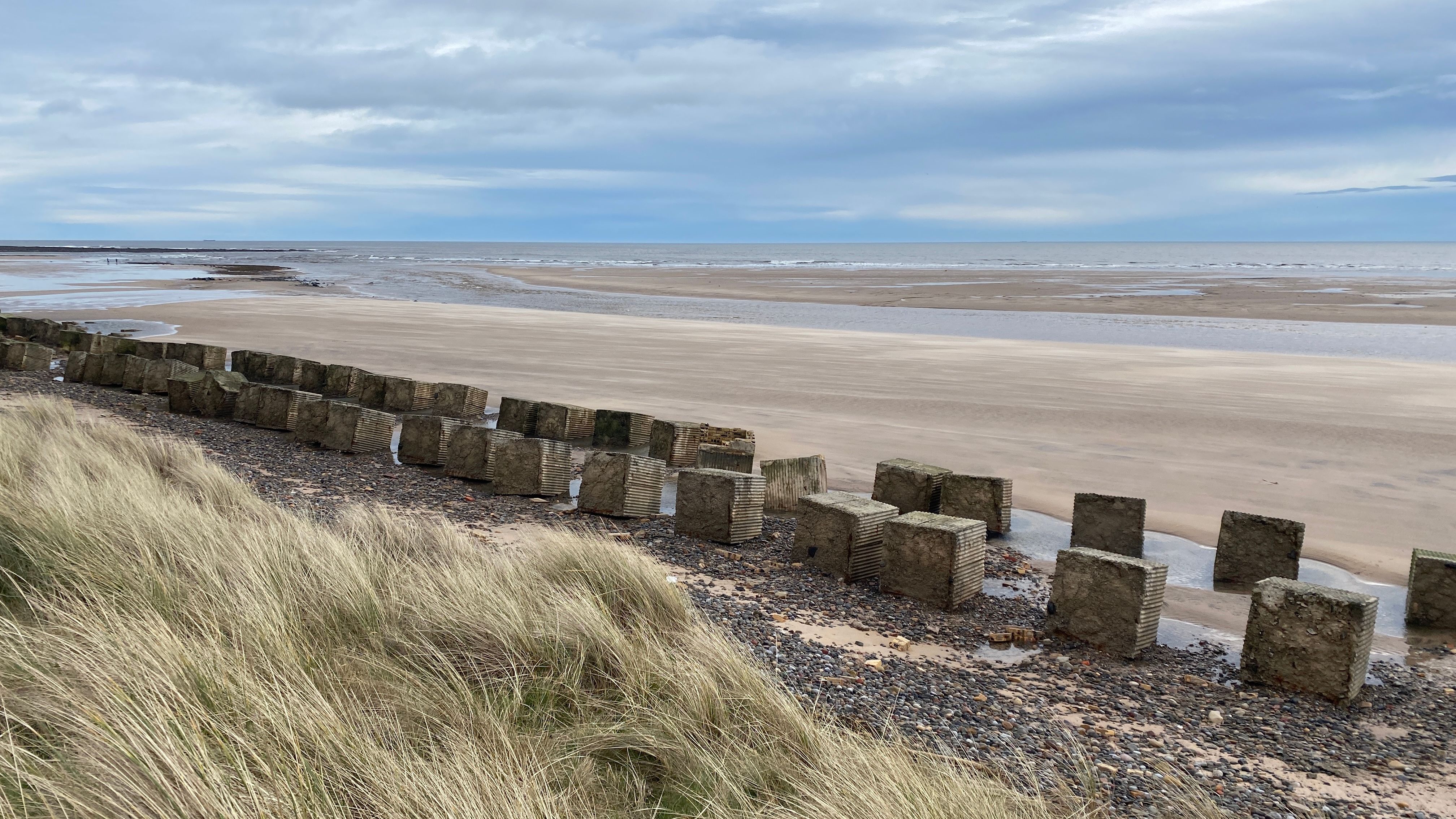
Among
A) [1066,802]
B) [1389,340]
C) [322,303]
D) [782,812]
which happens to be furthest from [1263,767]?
[322,303]

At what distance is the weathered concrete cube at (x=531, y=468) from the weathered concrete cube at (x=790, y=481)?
1741 mm

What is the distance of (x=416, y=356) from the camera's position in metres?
17.5

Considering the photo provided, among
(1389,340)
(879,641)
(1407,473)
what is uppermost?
(1389,340)

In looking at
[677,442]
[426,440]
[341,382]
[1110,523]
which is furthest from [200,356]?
[1110,523]

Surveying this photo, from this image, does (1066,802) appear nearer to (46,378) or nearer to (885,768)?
(885,768)

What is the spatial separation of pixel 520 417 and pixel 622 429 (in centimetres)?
109

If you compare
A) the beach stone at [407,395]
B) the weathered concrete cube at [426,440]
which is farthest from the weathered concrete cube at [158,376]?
the weathered concrete cube at [426,440]

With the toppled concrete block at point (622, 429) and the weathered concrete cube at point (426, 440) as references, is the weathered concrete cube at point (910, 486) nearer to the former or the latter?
the toppled concrete block at point (622, 429)

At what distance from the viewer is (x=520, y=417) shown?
10.6 m

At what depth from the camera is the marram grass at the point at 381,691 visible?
3061mm

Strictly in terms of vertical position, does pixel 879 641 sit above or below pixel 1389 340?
below

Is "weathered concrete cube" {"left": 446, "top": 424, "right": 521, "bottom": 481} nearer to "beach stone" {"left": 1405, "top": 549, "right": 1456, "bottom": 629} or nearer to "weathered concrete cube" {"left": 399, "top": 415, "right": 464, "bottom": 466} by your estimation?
"weathered concrete cube" {"left": 399, "top": 415, "right": 464, "bottom": 466}

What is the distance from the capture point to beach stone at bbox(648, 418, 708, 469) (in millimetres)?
9672

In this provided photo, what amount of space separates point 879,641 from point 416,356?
1378 centimetres
